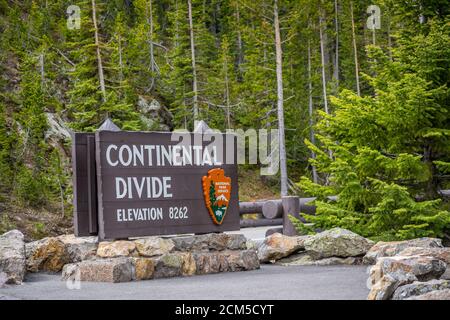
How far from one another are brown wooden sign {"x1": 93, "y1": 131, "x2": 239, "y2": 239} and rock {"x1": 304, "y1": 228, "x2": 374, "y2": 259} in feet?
4.80

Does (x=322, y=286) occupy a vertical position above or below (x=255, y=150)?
below

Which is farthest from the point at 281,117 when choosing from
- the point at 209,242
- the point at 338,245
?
the point at 209,242

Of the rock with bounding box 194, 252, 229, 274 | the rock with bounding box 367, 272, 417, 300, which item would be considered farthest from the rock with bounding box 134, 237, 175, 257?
the rock with bounding box 367, 272, 417, 300

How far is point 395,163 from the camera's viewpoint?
41.7 ft

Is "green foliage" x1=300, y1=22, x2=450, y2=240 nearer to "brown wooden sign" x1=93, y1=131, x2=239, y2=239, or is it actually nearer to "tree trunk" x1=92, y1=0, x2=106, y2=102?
"brown wooden sign" x1=93, y1=131, x2=239, y2=239

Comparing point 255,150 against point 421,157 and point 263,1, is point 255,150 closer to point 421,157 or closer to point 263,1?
point 263,1

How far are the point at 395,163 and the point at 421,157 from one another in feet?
3.51

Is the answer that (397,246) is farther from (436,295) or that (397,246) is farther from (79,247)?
(79,247)

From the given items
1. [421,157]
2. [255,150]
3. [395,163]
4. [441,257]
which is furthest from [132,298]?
[255,150]

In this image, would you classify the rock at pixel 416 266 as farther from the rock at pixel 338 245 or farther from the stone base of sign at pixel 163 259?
the stone base of sign at pixel 163 259

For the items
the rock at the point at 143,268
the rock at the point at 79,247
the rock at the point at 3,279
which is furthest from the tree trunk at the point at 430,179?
the rock at the point at 3,279

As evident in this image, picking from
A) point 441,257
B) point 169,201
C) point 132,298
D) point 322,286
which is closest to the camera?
point 132,298
